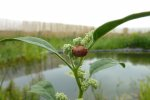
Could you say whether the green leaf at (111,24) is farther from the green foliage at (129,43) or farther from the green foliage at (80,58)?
the green foliage at (129,43)

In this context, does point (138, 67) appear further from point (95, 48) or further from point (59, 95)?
point (59, 95)

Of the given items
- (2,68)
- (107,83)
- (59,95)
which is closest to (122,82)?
(107,83)

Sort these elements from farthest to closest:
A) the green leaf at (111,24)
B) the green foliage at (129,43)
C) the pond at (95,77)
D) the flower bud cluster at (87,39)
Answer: the green foliage at (129,43) → the pond at (95,77) → the flower bud cluster at (87,39) → the green leaf at (111,24)

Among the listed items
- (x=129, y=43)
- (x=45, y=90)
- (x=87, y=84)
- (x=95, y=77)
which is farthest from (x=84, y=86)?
(x=129, y=43)

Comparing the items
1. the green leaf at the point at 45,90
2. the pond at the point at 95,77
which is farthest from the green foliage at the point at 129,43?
the green leaf at the point at 45,90

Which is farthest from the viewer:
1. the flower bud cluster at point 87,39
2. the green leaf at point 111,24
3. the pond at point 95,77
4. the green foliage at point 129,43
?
the green foliage at point 129,43

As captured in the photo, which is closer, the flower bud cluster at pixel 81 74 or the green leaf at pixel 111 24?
the green leaf at pixel 111 24

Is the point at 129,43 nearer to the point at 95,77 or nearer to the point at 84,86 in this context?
the point at 95,77

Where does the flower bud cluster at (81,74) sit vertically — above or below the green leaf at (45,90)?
above

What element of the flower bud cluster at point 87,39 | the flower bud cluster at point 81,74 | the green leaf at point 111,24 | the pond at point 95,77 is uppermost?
the green leaf at point 111,24

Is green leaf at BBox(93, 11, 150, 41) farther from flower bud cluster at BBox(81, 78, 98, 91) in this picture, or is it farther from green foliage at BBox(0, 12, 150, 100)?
flower bud cluster at BBox(81, 78, 98, 91)

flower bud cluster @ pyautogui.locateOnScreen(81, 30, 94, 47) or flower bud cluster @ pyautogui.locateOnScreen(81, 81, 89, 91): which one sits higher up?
flower bud cluster @ pyautogui.locateOnScreen(81, 30, 94, 47)

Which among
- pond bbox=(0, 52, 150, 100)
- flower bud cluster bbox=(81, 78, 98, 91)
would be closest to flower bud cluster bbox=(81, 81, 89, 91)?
flower bud cluster bbox=(81, 78, 98, 91)
